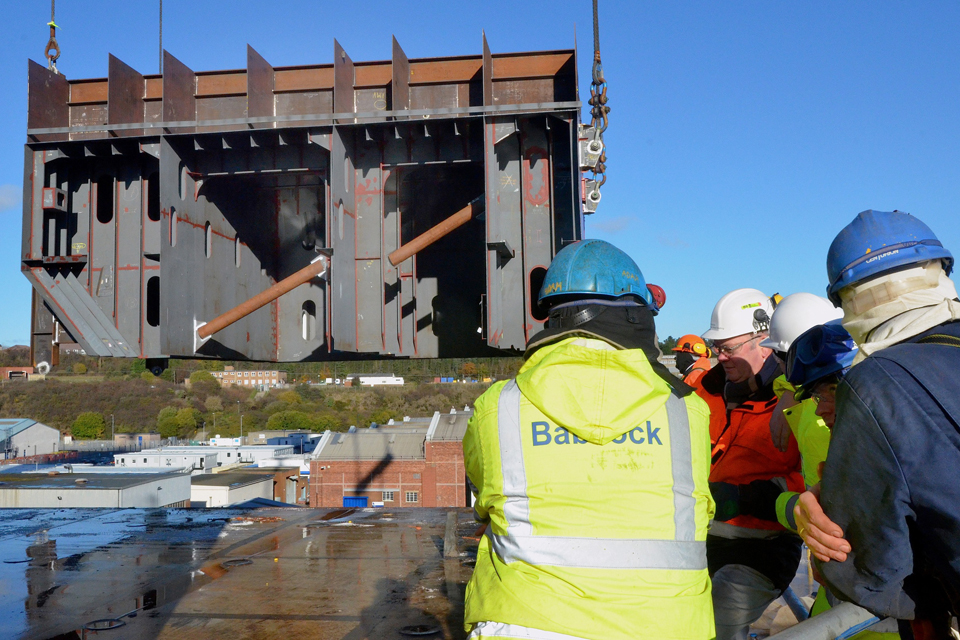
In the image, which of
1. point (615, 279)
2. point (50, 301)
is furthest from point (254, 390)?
point (615, 279)

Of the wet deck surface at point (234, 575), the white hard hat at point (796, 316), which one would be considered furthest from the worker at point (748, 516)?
the wet deck surface at point (234, 575)

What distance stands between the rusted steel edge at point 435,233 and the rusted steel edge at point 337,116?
995 millimetres

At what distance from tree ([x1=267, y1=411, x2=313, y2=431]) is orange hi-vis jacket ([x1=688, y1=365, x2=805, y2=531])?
69.7 meters

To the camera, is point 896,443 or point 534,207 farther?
point 534,207

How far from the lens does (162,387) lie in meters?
85.8

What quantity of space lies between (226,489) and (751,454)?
72.9 ft

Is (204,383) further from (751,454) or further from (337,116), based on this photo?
(751,454)

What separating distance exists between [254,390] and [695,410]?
91.7m

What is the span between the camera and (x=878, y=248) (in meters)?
1.88

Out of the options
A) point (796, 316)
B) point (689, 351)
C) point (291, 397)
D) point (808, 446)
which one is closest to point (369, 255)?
point (689, 351)

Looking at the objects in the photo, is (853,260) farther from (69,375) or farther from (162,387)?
(69,375)

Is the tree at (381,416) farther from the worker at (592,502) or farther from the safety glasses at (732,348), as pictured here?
the worker at (592,502)

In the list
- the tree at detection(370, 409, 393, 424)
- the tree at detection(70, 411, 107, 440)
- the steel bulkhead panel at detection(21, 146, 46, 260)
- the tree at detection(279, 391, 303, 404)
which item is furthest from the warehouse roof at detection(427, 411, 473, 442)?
the tree at detection(70, 411, 107, 440)

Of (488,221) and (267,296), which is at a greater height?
(488,221)
